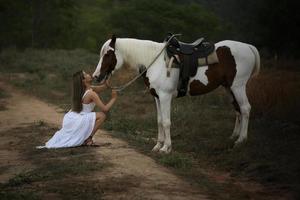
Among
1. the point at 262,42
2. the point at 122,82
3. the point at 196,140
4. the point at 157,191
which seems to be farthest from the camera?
the point at 262,42

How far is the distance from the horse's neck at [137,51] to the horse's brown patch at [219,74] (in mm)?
877

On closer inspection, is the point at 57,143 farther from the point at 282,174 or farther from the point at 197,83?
the point at 282,174

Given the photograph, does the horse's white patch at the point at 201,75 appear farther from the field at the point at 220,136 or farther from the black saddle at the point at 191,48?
the field at the point at 220,136

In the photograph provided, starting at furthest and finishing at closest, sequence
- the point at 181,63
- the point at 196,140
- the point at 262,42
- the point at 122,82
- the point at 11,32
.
A: the point at 11,32
the point at 262,42
the point at 122,82
the point at 196,140
the point at 181,63

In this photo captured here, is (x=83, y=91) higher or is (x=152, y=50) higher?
(x=152, y=50)

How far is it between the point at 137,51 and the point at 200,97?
6.65 m

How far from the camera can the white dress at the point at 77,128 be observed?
9.55 meters

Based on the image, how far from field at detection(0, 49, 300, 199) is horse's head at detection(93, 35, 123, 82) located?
57.8 inches

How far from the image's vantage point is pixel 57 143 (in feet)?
31.8

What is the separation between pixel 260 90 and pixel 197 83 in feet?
14.6

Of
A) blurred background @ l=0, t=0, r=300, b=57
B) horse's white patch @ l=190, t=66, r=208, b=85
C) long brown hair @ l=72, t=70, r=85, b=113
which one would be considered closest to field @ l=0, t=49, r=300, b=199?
long brown hair @ l=72, t=70, r=85, b=113

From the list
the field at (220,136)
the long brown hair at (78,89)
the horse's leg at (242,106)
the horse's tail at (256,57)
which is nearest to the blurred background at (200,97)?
the field at (220,136)

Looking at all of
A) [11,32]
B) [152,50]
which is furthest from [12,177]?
[11,32]

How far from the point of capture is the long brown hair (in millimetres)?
9570
